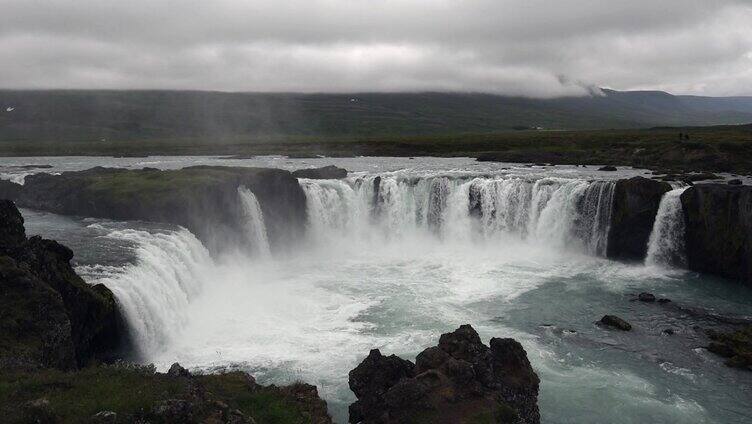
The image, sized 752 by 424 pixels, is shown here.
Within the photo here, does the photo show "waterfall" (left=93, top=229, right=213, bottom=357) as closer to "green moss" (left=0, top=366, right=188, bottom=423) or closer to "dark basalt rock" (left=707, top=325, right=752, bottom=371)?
"green moss" (left=0, top=366, right=188, bottom=423)

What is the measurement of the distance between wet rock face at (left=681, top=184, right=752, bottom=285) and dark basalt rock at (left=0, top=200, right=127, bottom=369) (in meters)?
38.7

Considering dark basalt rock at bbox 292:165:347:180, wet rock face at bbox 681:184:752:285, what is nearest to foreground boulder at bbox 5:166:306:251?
dark basalt rock at bbox 292:165:347:180

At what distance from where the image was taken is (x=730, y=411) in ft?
71.1

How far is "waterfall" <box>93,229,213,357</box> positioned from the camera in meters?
25.5

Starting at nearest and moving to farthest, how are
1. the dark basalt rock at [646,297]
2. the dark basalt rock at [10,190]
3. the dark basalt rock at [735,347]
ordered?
the dark basalt rock at [735,347] < the dark basalt rock at [646,297] < the dark basalt rock at [10,190]

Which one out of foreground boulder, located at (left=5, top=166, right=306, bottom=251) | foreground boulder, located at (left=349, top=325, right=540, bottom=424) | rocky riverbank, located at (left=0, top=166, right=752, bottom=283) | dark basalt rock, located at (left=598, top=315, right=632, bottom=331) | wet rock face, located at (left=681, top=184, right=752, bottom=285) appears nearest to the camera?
foreground boulder, located at (left=349, top=325, right=540, bottom=424)

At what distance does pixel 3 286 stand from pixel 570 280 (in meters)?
34.2

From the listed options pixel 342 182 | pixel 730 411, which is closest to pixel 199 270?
pixel 342 182

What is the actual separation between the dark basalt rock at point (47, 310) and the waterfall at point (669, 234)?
123 ft

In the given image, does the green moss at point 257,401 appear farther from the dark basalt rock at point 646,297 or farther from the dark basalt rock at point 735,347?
the dark basalt rock at point 646,297

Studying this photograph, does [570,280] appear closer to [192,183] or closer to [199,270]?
[199,270]

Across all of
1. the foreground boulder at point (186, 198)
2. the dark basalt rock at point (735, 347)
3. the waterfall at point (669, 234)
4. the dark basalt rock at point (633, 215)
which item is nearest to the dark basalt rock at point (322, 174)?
the foreground boulder at point (186, 198)

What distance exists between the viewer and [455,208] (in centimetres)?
5347

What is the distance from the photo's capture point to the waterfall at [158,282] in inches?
1005
